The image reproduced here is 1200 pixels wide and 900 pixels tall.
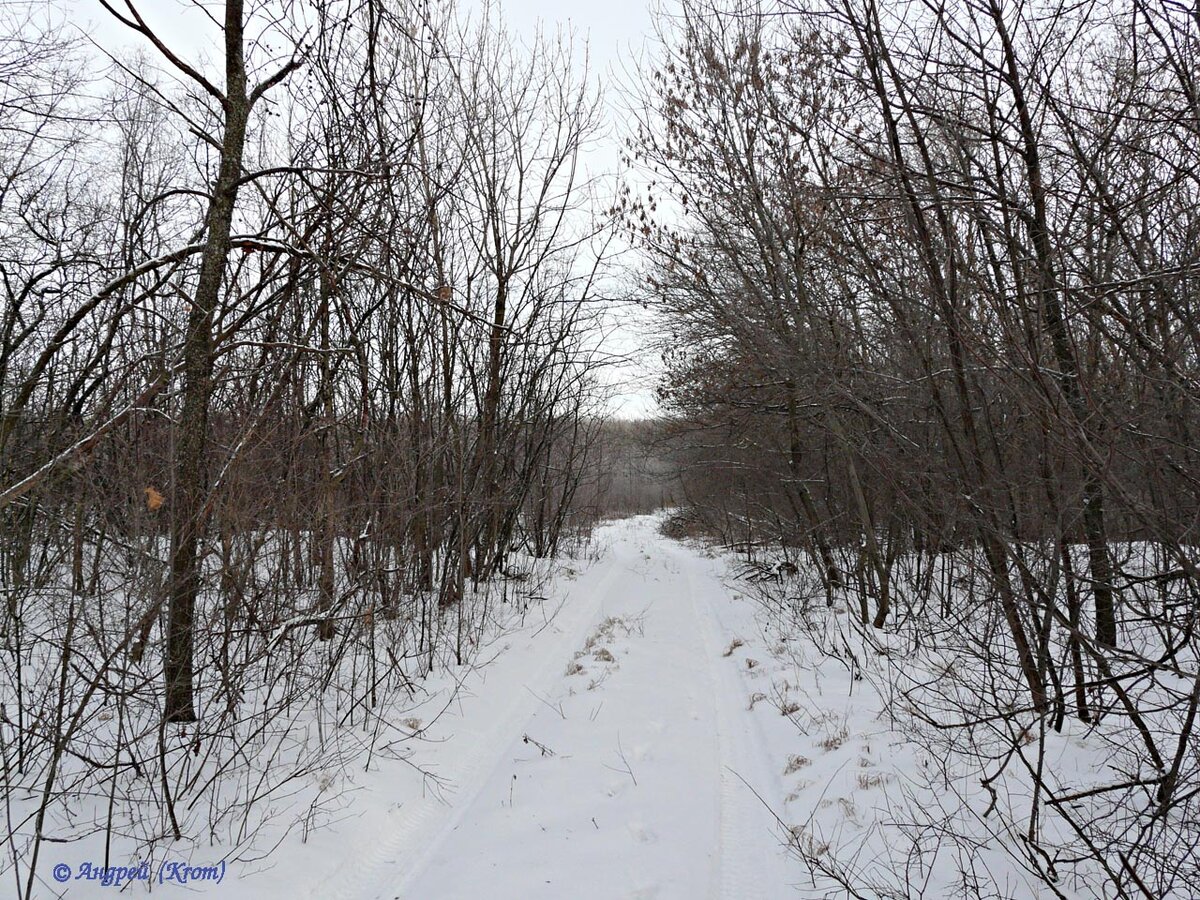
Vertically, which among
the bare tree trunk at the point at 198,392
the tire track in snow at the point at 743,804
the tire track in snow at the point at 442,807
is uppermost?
the bare tree trunk at the point at 198,392

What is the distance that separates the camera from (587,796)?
4066mm

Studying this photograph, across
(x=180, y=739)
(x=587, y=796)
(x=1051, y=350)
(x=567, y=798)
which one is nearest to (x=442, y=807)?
(x=567, y=798)

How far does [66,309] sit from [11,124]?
230 centimetres

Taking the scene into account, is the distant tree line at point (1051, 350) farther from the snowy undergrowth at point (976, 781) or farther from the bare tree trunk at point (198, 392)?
the bare tree trunk at point (198, 392)

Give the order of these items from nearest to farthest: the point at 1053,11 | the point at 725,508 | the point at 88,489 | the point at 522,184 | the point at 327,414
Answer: the point at 1053,11
the point at 88,489
the point at 327,414
the point at 522,184
the point at 725,508

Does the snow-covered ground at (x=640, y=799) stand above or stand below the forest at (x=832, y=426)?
below

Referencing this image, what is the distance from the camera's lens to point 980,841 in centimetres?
316

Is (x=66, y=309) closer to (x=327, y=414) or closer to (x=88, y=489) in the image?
(x=327, y=414)

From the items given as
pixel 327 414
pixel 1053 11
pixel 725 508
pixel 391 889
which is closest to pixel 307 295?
pixel 327 414

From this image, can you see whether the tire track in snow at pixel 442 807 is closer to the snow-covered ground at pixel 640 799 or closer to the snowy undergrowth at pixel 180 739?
the snow-covered ground at pixel 640 799

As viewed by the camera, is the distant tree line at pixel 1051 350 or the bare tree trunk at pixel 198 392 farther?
the bare tree trunk at pixel 198 392

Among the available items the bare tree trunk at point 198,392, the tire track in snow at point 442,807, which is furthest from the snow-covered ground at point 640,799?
the bare tree trunk at point 198,392

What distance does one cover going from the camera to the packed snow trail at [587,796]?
10.4ft

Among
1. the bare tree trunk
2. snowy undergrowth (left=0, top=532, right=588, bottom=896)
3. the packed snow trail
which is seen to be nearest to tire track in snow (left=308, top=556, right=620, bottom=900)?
the packed snow trail
